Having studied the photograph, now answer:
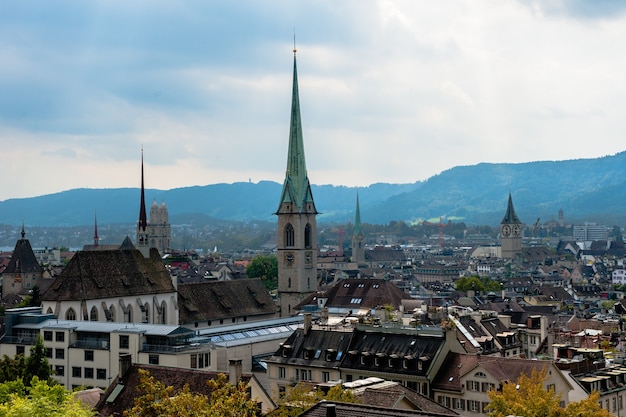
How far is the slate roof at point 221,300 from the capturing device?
9525cm

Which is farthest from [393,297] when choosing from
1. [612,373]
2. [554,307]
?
[612,373]

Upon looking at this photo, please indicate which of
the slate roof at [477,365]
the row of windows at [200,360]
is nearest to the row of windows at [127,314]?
the row of windows at [200,360]

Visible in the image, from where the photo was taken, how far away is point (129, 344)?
69438mm

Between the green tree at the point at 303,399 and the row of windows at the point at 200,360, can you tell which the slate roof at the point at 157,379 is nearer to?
the green tree at the point at 303,399

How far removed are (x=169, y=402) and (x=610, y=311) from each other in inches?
4127

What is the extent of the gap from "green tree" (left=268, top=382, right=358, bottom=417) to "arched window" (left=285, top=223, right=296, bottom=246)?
76969 mm

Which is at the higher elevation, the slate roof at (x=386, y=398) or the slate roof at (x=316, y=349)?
the slate roof at (x=386, y=398)

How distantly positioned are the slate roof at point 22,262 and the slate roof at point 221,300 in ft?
202

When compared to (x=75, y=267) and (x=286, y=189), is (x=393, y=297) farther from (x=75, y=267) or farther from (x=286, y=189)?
(x=75, y=267)

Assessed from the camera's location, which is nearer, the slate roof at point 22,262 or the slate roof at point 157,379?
the slate roof at point 157,379

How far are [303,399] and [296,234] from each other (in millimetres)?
78940

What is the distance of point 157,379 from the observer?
5166 cm

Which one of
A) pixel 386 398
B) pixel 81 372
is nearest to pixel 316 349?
pixel 81 372

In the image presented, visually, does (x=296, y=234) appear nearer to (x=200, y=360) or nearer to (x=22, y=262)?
(x=200, y=360)
